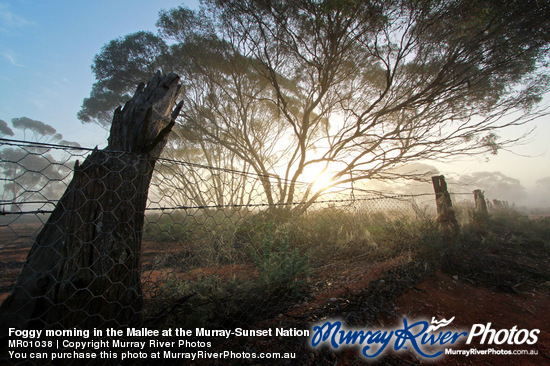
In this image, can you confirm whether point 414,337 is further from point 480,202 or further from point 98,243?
point 480,202

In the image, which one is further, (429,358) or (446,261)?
(446,261)

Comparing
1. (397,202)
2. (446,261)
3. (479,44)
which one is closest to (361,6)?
(479,44)

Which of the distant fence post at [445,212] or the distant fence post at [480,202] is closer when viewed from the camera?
the distant fence post at [445,212]

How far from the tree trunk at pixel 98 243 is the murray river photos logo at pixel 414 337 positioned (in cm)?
138

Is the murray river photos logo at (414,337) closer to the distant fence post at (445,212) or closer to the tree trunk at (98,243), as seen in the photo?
the tree trunk at (98,243)

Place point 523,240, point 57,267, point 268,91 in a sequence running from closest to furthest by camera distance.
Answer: point 57,267 → point 523,240 → point 268,91

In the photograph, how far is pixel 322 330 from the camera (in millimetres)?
1695

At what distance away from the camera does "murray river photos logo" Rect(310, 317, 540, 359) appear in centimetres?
160

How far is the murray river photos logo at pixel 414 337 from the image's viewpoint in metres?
1.60

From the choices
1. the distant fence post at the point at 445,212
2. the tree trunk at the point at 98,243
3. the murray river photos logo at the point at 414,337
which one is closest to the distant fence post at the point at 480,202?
the distant fence post at the point at 445,212

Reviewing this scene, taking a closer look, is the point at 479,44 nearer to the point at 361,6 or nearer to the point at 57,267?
the point at 361,6

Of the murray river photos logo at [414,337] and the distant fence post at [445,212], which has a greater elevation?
the distant fence post at [445,212]

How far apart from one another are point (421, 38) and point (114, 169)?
25.2ft

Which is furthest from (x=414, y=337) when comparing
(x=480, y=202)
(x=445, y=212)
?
(x=480, y=202)
